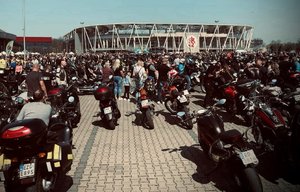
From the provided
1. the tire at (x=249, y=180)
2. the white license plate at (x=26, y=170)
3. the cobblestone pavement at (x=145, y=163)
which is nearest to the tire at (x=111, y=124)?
the cobblestone pavement at (x=145, y=163)

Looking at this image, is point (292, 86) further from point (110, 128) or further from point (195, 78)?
point (195, 78)

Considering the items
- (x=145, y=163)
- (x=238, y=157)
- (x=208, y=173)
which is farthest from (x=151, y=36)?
(x=238, y=157)

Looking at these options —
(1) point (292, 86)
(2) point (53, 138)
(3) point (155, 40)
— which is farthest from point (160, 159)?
(3) point (155, 40)

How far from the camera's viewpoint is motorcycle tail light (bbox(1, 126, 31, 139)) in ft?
12.2

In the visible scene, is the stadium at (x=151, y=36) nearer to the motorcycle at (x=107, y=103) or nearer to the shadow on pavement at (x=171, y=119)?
the shadow on pavement at (x=171, y=119)

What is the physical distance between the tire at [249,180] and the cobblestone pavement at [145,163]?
1.91ft

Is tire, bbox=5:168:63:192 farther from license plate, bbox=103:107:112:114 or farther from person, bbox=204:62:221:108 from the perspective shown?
person, bbox=204:62:221:108

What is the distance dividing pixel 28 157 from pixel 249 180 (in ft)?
9.08

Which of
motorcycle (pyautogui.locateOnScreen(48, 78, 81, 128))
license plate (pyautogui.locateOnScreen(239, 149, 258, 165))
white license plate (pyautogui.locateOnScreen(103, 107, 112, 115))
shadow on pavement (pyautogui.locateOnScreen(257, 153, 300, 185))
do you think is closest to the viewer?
license plate (pyautogui.locateOnScreen(239, 149, 258, 165))

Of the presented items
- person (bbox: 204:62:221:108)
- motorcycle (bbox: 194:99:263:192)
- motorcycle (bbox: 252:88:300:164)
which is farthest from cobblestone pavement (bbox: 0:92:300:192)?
person (bbox: 204:62:221:108)

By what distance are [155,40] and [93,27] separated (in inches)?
958

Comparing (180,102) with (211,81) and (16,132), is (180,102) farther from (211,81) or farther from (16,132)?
(16,132)

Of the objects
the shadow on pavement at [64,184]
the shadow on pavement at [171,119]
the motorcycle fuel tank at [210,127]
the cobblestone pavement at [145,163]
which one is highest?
the motorcycle fuel tank at [210,127]

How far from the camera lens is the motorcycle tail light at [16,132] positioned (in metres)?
3.72
